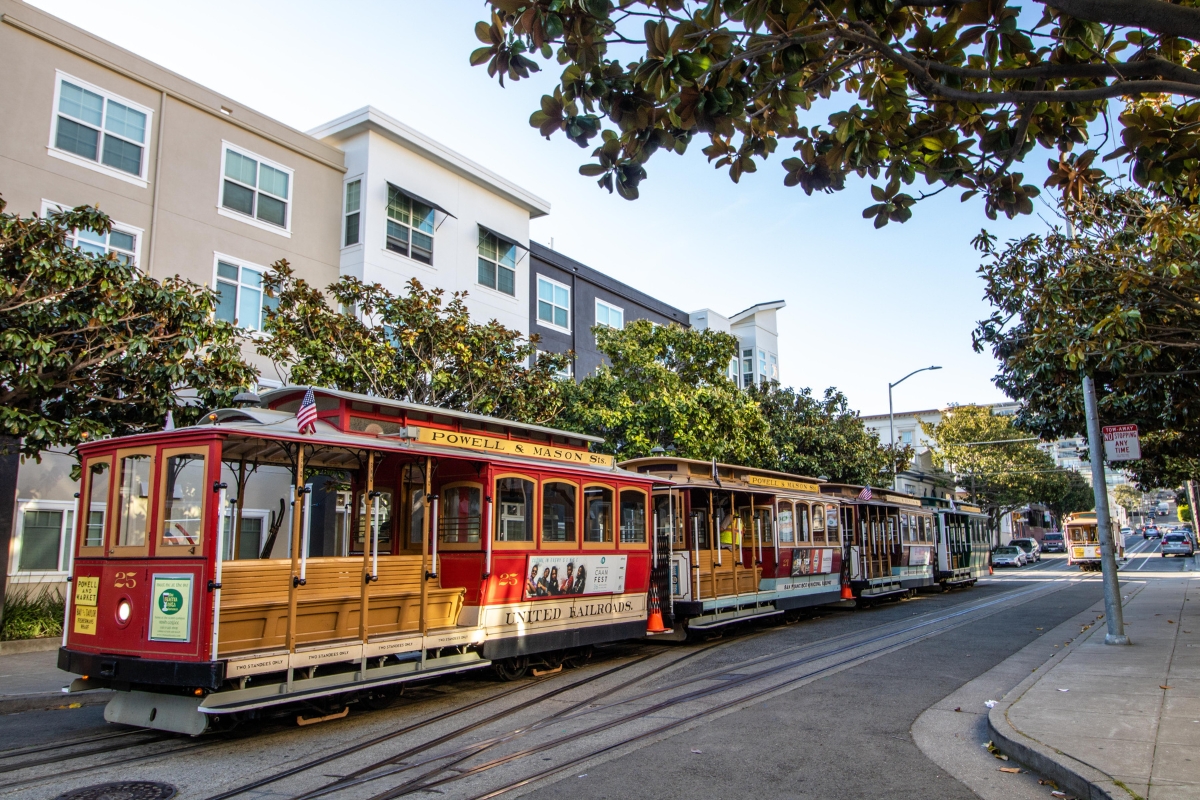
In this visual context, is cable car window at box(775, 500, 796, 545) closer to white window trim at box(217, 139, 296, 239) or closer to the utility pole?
the utility pole

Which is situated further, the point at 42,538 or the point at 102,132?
the point at 102,132

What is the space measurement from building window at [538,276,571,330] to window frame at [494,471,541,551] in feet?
53.2

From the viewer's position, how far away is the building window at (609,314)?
30.5 meters

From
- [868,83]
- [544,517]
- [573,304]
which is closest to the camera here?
[868,83]

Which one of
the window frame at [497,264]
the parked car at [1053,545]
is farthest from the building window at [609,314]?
the parked car at [1053,545]

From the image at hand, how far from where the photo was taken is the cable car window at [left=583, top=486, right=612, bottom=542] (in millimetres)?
12578

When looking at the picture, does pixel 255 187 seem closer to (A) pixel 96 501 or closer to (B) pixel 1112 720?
(A) pixel 96 501

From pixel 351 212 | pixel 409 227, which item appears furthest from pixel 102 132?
pixel 409 227

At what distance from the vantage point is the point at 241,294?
61.8 ft

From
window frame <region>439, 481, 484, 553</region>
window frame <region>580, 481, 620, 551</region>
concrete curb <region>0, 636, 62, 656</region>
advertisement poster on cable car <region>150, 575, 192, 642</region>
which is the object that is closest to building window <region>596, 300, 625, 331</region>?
window frame <region>580, 481, 620, 551</region>

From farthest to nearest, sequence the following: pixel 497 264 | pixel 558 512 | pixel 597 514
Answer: pixel 497 264, pixel 597 514, pixel 558 512

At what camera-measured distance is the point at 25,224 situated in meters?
11.3

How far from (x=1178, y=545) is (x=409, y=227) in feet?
202

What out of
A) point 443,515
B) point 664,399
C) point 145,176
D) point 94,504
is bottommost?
point 443,515
